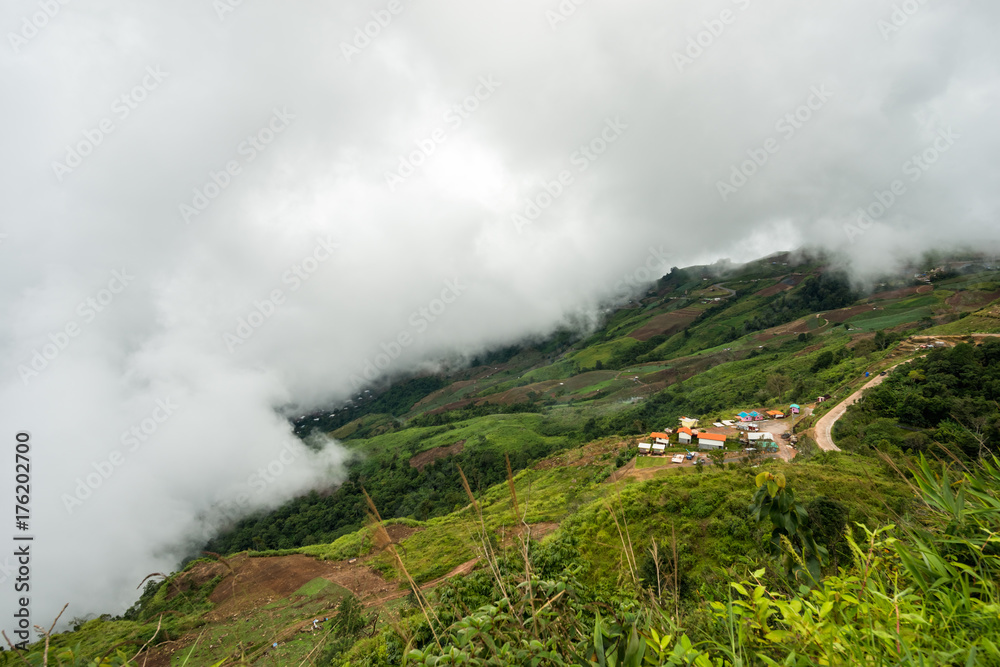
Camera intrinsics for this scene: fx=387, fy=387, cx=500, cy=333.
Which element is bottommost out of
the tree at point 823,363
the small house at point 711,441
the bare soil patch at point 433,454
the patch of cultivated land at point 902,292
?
the bare soil patch at point 433,454

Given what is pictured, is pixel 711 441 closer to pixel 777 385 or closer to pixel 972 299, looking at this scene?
pixel 777 385

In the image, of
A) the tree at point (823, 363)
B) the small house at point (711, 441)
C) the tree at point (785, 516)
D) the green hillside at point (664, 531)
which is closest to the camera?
the green hillside at point (664, 531)

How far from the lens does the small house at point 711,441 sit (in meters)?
43.6

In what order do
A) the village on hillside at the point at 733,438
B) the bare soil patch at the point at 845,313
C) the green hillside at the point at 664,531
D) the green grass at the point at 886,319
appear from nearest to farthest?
the green hillside at the point at 664,531, the village on hillside at the point at 733,438, the green grass at the point at 886,319, the bare soil patch at the point at 845,313

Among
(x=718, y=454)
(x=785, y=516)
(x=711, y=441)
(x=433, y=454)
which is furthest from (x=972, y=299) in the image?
(x=785, y=516)

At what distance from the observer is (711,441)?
44312 mm

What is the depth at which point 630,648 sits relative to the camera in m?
1.83

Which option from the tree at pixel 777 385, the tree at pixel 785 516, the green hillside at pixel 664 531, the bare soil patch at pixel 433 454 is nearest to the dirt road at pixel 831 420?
the green hillside at pixel 664 531

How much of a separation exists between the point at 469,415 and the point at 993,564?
13549 cm

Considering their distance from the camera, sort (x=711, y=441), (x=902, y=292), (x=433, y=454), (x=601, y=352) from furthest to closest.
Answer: (x=601, y=352), (x=902, y=292), (x=433, y=454), (x=711, y=441)

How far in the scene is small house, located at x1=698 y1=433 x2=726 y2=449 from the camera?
1716 inches

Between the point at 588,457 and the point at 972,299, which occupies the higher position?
the point at 588,457

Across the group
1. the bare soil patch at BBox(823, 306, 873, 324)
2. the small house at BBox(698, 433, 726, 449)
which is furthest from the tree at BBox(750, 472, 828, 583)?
the bare soil patch at BBox(823, 306, 873, 324)

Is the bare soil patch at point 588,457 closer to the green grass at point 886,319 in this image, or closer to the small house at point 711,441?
the small house at point 711,441
